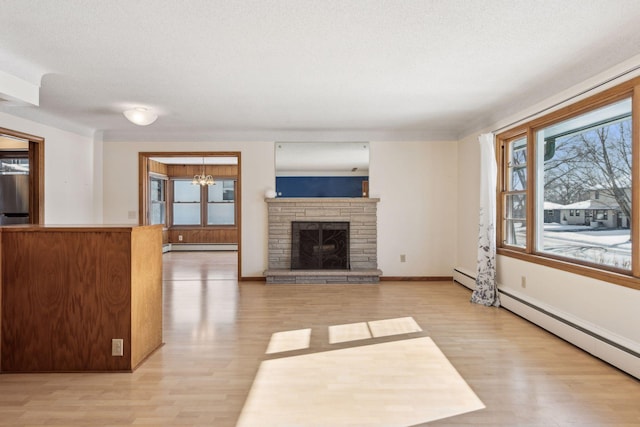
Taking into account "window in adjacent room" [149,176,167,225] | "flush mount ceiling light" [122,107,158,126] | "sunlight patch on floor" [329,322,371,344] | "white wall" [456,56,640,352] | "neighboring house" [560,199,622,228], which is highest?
"flush mount ceiling light" [122,107,158,126]

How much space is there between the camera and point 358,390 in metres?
2.42

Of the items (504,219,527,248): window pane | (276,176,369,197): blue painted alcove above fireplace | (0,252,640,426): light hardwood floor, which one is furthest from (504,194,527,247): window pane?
(276,176,369,197): blue painted alcove above fireplace

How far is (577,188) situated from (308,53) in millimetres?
2709

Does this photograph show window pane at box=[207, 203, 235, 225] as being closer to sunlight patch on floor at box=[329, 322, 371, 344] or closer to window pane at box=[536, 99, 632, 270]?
sunlight patch on floor at box=[329, 322, 371, 344]

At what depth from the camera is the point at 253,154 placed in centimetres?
610

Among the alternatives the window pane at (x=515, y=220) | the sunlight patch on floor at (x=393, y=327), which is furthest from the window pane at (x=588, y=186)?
the sunlight patch on floor at (x=393, y=327)

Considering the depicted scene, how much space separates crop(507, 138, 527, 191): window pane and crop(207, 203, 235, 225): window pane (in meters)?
7.52

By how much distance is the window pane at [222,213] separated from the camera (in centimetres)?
1057

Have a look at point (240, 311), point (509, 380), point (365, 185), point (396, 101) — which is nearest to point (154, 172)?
point (365, 185)

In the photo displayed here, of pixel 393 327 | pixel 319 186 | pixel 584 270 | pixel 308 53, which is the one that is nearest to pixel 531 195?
pixel 584 270

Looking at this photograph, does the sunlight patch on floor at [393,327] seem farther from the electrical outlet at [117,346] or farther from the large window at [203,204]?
the large window at [203,204]

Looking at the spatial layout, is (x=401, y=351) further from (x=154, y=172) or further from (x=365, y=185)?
(x=154, y=172)

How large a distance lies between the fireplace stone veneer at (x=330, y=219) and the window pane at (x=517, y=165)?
78.0 inches

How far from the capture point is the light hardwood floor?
2145mm
